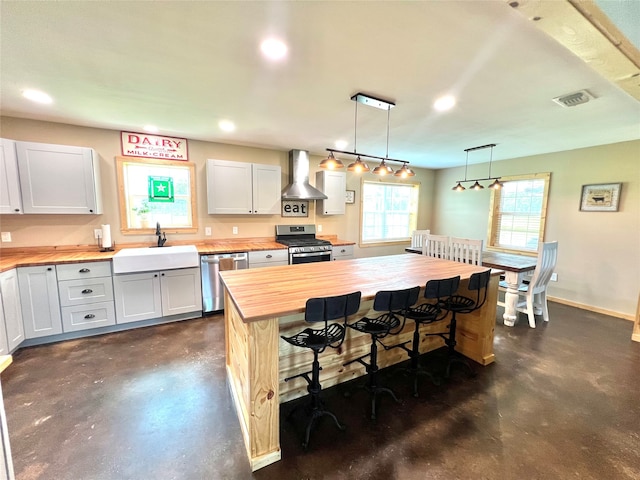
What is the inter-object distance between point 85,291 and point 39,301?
1.21 ft

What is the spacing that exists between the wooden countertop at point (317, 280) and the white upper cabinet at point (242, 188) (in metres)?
1.86

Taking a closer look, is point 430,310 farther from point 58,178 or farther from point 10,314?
point 58,178

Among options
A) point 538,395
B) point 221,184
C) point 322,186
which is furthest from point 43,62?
point 538,395

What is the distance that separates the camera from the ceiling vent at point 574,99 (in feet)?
7.12

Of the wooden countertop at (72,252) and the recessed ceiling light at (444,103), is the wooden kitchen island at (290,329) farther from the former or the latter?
the recessed ceiling light at (444,103)

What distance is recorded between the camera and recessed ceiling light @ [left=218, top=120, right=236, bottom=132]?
2990 mm

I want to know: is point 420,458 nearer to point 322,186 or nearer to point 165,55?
point 165,55

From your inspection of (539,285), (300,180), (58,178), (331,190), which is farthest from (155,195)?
(539,285)

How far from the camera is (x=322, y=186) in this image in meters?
4.65

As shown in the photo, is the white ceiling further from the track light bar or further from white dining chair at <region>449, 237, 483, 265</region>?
white dining chair at <region>449, 237, 483, 265</region>

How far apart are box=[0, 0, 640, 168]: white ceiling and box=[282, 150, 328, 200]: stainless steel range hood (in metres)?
1.01

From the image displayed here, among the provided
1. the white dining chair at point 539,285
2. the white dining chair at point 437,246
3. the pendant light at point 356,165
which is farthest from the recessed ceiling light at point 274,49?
the white dining chair at point 539,285

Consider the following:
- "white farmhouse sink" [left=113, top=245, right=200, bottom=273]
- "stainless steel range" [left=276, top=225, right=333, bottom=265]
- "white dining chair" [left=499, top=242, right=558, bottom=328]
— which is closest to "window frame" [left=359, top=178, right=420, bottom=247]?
"stainless steel range" [left=276, top=225, right=333, bottom=265]

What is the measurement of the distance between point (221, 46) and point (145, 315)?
3.04 metres
